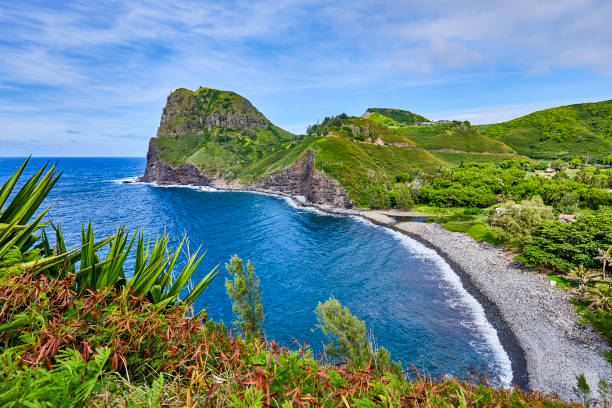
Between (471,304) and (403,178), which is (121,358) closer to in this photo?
(471,304)

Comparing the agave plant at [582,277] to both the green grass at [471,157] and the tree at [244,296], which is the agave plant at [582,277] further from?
the green grass at [471,157]

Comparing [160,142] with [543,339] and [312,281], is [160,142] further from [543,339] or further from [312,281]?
[543,339]

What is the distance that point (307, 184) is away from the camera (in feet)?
296

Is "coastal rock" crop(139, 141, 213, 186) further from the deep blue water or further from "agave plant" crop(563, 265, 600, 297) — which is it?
"agave plant" crop(563, 265, 600, 297)

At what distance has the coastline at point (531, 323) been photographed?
18.6 meters

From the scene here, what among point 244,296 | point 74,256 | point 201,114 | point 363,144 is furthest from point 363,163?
point 201,114

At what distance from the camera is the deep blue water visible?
2283 centimetres

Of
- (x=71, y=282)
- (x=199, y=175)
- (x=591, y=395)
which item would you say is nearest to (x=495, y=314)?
(x=591, y=395)

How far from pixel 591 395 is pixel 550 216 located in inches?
1329

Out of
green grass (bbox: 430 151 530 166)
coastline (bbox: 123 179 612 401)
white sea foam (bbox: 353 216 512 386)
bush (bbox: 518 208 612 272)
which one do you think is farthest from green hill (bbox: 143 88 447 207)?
bush (bbox: 518 208 612 272)

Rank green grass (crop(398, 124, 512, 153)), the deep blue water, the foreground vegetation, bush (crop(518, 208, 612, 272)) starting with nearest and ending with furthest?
the foreground vegetation
the deep blue water
bush (crop(518, 208, 612, 272))
green grass (crop(398, 124, 512, 153))

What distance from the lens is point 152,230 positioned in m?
53.0

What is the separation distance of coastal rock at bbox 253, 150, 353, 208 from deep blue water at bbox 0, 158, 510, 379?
11.4 metres

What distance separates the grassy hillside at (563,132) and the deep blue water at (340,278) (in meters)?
141
